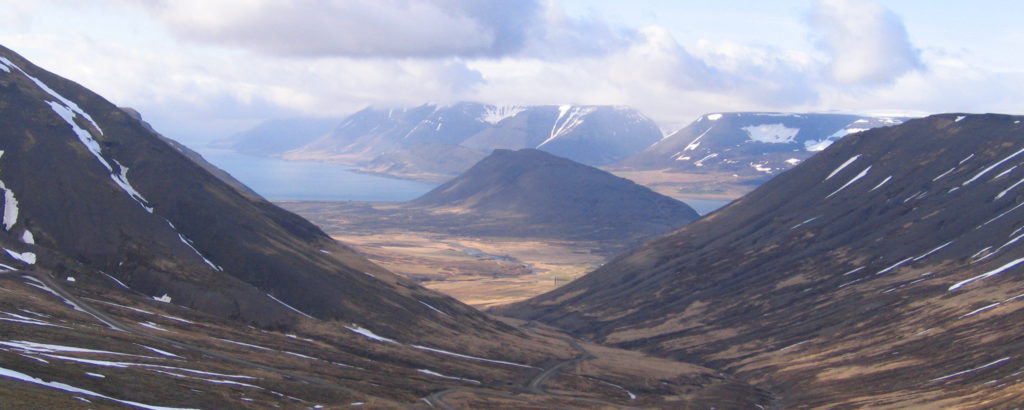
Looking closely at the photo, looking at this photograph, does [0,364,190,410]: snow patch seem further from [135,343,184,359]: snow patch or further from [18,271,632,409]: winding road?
[18,271,632,409]: winding road

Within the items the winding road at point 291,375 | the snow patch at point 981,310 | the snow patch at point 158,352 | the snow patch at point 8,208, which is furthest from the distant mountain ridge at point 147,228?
the snow patch at point 981,310

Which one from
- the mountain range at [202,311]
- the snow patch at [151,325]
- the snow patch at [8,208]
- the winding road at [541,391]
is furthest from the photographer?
the snow patch at [8,208]

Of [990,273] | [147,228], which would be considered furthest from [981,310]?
[147,228]

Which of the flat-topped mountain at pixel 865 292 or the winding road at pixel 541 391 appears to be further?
the flat-topped mountain at pixel 865 292

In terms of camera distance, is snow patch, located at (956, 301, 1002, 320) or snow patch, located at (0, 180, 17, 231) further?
snow patch, located at (956, 301, 1002, 320)

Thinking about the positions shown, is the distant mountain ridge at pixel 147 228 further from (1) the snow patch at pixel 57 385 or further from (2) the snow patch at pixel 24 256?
(1) the snow patch at pixel 57 385

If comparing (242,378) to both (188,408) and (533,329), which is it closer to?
(188,408)

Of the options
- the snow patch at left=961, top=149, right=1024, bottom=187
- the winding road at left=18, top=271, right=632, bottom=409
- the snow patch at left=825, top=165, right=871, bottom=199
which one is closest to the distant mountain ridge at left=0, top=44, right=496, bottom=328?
the winding road at left=18, top=271, right=632, bottom=409

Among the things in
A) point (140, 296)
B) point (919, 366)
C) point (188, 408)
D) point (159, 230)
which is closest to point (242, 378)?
point (188, 408)

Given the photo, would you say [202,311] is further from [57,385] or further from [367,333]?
[57,385]

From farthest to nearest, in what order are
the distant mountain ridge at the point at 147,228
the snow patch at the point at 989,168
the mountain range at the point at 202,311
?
the snow patch at the point at 989,168, the distant mountain ridge at the point at 147,228, the mountain range at the point at 202,311
